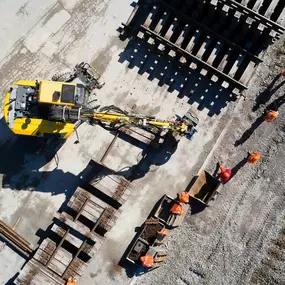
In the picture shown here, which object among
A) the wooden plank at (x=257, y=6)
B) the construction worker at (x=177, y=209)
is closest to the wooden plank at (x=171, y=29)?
the wooden plank at (x=257, y=6)

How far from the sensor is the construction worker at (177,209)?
1345 centimetres

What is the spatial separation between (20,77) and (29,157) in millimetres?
2881

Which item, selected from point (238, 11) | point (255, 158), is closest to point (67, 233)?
point (255, 158)

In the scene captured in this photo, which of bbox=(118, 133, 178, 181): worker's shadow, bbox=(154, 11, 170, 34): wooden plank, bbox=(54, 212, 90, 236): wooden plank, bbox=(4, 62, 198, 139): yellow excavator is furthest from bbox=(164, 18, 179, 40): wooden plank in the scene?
bbox=(54, 212, 90, 236): wooden plank

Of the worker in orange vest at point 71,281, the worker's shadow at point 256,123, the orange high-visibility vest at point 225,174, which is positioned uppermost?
the worker's shadow at point 256,123

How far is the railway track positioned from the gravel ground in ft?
3.38

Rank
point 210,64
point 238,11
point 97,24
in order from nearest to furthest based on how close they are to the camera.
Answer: point 238,11 → point 210,64 → point 97,24

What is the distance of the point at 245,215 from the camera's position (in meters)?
13.8

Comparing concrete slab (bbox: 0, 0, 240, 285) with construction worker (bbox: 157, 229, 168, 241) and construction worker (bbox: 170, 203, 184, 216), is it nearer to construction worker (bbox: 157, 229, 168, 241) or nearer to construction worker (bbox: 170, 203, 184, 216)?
construction worker (bbox: 170, 203, 184, 216)

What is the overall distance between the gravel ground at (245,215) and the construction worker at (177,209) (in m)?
0.57

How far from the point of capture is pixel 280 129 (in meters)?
13.8

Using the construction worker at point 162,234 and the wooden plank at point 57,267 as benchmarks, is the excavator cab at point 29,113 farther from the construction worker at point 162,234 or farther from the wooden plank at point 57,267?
the construction worker at point 162,234

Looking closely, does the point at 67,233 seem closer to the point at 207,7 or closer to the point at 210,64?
the point at 210,64

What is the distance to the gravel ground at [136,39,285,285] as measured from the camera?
44.8ft
